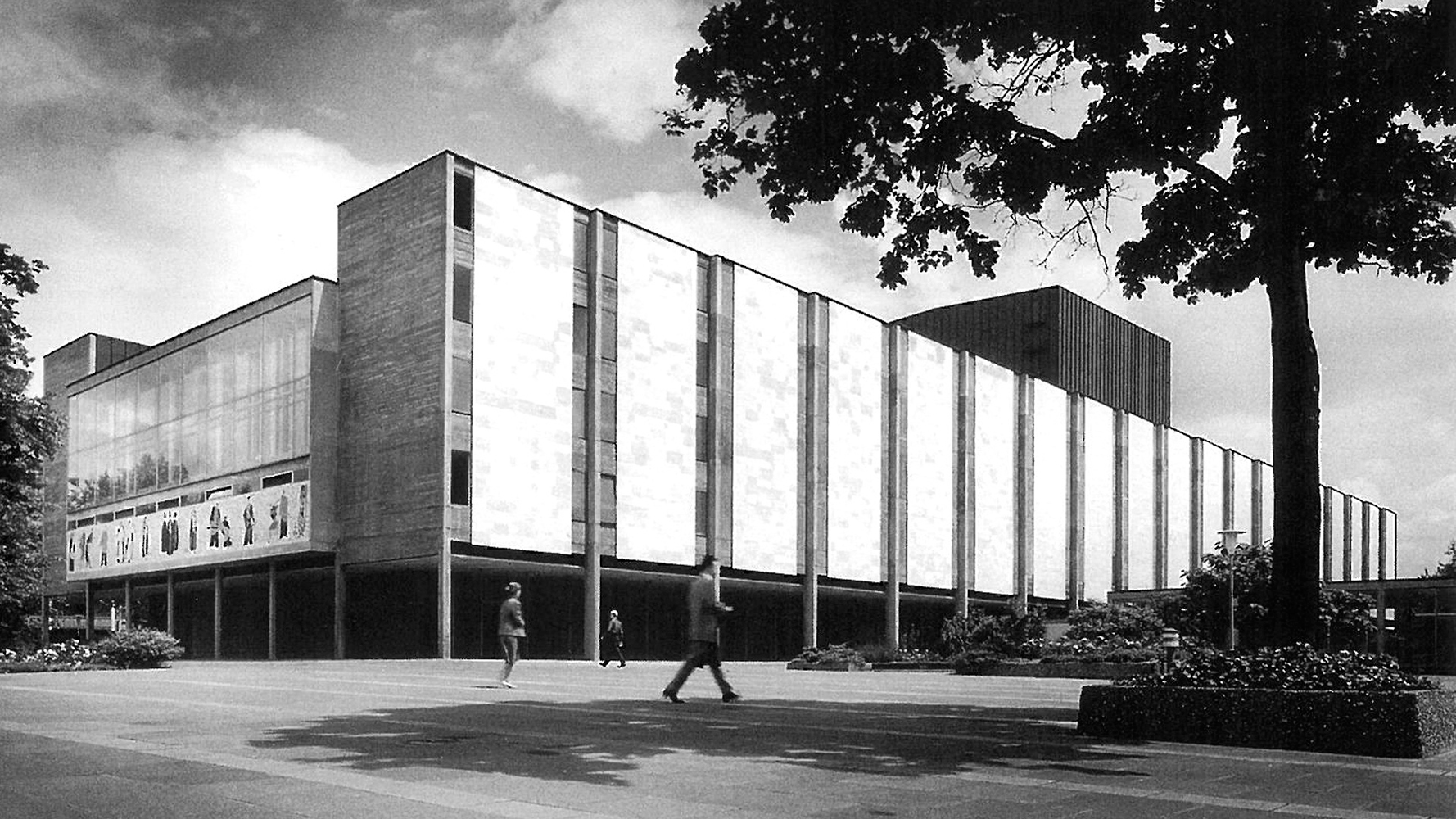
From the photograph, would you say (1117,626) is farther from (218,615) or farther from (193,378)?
(193,378)

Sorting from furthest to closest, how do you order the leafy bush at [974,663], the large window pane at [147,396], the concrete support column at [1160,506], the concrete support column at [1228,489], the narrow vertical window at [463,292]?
the concrete support column at [1228,489], the concrete support column at [1160,506], the large window pane at [147,396], the narrow vertical window at [463,292], the leafy bush at [974,663]

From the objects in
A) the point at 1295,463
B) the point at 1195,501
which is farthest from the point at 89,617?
the point at 1195,501

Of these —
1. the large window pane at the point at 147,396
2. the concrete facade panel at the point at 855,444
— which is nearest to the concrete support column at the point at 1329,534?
the concrete facade panel at the point at 855,444

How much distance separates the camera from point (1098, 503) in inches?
2862

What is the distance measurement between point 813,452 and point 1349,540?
66.7 metres

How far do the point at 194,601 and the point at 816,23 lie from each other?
50700 mm

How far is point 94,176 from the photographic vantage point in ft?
31.6

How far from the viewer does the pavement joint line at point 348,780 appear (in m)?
A: 7.03

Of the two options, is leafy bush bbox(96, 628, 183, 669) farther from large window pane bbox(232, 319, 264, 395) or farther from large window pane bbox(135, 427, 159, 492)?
large window pane bbox(135, 427, 159, 492)

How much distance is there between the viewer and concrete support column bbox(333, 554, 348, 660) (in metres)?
42.8

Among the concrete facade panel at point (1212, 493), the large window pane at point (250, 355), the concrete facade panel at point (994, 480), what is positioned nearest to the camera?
the large window pane at point (250, 355)

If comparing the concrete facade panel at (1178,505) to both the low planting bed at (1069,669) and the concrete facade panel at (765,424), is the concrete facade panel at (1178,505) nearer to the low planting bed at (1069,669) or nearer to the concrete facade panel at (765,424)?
the concrete facade panel at (765,424)

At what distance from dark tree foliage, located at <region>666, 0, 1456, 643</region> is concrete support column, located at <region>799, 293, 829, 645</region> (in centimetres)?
3815

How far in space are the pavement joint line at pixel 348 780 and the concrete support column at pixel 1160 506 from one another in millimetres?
74125
